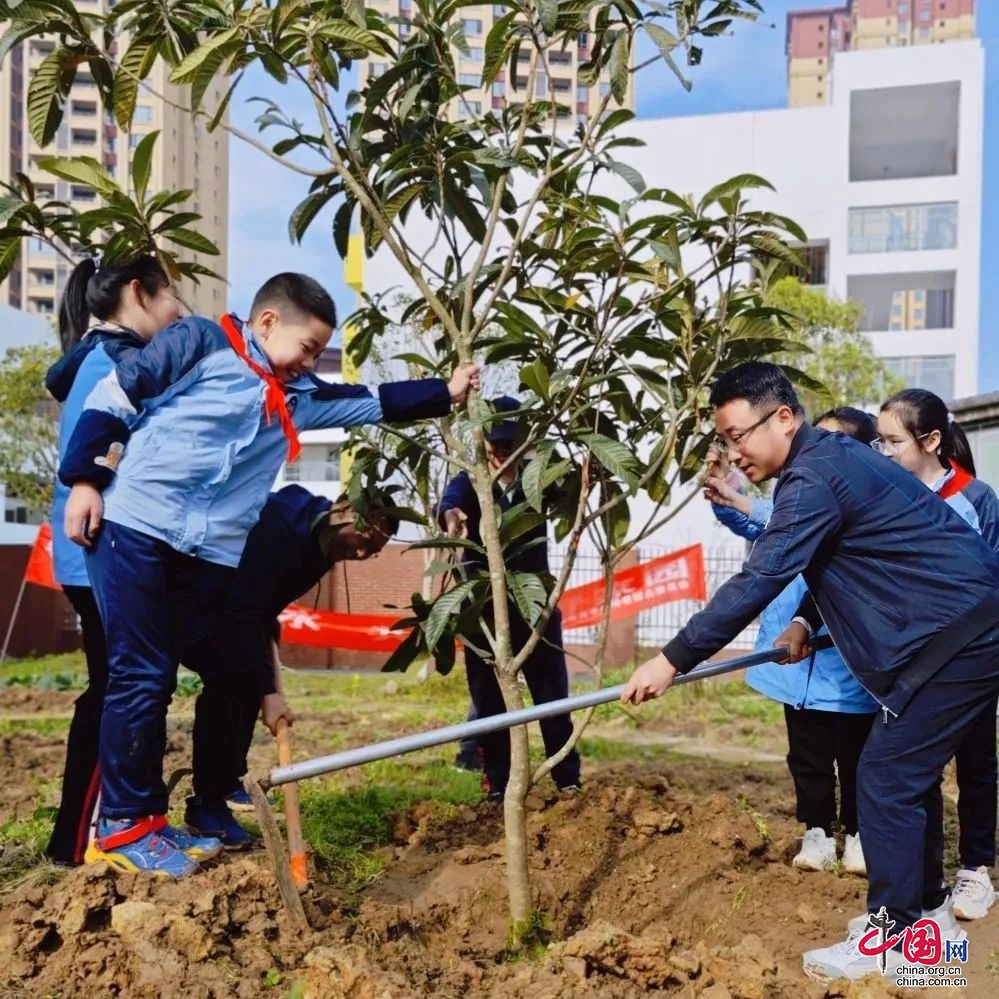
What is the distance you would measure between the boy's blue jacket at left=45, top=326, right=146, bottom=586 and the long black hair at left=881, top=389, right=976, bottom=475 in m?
A: 2.44

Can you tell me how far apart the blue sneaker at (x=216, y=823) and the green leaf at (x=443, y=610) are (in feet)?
3.81

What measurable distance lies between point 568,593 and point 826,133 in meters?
17.4

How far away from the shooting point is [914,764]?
8.77 feet

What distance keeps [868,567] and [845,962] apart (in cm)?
102

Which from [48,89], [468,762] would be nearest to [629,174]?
[48,89]

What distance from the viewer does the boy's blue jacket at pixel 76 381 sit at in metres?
3.15

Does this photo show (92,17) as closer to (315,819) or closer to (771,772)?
(315,819)

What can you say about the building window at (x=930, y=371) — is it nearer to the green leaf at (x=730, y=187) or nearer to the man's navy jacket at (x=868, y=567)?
the green leaf at (x=730, y=187)

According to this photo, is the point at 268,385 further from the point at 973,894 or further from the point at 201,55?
the point at 973,894

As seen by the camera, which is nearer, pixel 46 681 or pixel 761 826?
pixel 761 826

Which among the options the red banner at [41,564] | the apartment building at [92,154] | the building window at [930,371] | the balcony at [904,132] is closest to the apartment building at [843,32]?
the apartment building at [92,154]

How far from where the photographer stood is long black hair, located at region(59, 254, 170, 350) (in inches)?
129

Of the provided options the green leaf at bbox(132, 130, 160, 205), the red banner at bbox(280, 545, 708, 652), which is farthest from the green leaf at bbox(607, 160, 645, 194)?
the red banner at bbox(280, 545, 708, 652)

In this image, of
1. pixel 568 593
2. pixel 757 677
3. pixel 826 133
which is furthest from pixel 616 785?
pixel 826 133
